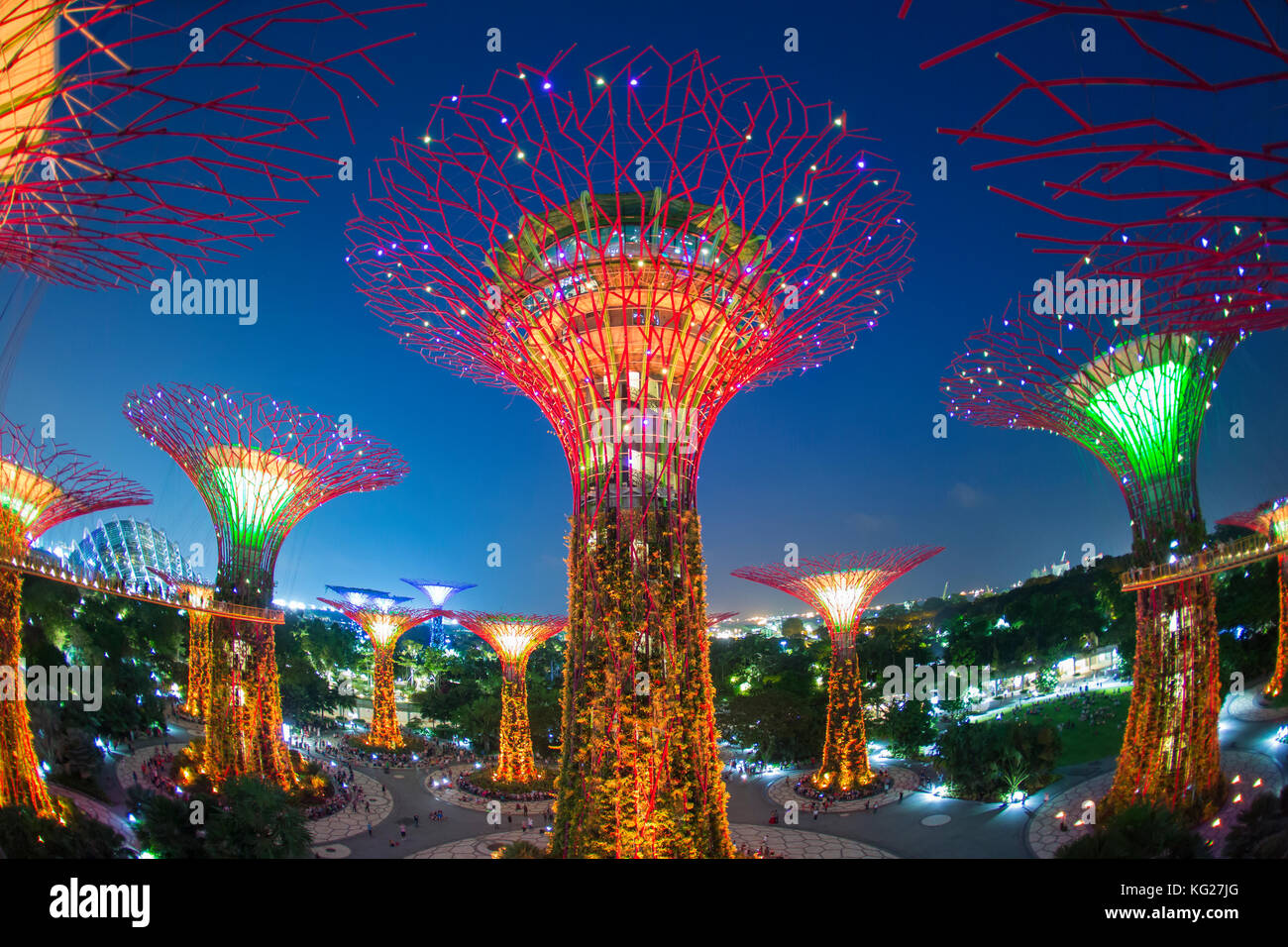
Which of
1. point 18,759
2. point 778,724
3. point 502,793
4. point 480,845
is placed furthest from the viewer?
point 778,724

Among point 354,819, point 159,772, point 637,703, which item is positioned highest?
point 637,703

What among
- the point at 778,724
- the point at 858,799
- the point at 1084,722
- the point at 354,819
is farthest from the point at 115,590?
the point at 1084,722

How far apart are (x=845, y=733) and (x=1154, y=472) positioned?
43.1 feet

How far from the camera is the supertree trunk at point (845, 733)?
21438 mm

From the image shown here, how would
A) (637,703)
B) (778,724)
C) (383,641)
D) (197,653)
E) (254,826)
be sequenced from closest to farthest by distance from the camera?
(637,703) → (254,826) → (197,653) → (778,724) → (383,641)

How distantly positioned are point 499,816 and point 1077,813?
16.6 m

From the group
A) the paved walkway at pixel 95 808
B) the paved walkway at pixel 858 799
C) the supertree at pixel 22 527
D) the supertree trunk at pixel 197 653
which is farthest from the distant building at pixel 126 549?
the paved walkway at pixel 858 799

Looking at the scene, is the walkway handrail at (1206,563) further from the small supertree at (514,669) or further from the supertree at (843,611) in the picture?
the small supertree at (514,669)

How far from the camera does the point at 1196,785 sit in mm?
11406

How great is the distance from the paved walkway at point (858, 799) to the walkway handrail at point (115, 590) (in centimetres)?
1753

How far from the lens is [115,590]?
13195 millimetres

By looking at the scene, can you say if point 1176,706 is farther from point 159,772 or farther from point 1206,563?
point 159,772
